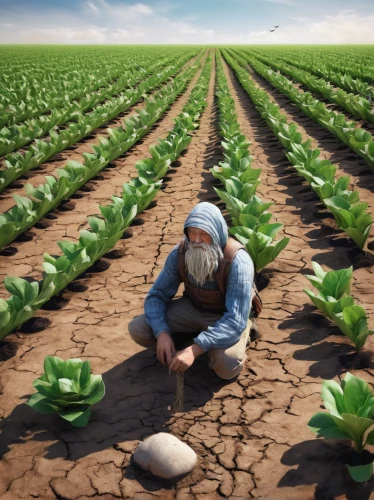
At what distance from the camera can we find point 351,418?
98.0 inches

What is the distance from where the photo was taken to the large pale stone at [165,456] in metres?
2.62

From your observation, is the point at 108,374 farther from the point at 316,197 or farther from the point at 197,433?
the point at 316,197

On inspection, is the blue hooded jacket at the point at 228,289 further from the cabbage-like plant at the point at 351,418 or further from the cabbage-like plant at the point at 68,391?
the cabbage-like plant at the point at 351,418

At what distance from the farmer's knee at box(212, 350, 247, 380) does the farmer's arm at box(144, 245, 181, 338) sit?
344 mm

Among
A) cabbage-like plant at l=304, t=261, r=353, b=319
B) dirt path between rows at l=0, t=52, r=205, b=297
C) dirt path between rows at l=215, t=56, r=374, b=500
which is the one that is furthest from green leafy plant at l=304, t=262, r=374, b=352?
dirt path between rows at l=0, t=52, r=205, b=297

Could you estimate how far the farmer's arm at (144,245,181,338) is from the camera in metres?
3.38

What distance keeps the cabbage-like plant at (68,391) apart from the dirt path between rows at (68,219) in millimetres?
1772

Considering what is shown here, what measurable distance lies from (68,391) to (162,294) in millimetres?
860

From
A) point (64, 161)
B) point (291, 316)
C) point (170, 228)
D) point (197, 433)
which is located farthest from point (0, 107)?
point (197, 433)

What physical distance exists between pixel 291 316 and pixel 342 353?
605 millimetres

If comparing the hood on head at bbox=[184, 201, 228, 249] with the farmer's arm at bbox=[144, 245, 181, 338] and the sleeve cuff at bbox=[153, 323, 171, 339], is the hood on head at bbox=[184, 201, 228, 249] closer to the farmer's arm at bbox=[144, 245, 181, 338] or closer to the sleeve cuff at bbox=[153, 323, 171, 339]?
the farmer's arm at bbox=[144, 245, 181, 338]

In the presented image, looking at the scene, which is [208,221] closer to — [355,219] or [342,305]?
[342,305]

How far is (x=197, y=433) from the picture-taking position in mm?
2949

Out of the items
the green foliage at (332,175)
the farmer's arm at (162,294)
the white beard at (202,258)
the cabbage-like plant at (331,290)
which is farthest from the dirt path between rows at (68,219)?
the cabbage-like plant at (331,290)
